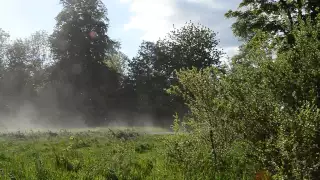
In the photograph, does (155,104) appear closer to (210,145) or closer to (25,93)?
(25,93)

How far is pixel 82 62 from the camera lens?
47.9m

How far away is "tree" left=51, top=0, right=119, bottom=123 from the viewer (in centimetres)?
4738

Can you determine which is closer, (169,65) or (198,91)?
(198,91)

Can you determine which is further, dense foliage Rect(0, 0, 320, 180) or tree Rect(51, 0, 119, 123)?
tree Rect(51, 0, 119, 123)

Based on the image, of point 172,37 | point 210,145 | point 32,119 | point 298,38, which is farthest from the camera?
point 172,37

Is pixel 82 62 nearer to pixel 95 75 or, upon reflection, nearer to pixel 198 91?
pixel 95 75

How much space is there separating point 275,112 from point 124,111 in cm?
4562

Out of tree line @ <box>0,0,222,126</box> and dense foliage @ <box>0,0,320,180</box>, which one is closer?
dense foliage @ <box>0,0,320,180</box>

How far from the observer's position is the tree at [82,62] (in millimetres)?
47375

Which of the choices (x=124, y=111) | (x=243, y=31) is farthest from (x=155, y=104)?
(x=243, y=31)

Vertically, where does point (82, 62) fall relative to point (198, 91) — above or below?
above

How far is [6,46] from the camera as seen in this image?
65.4 metres

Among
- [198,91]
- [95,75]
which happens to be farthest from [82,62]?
[198,91]

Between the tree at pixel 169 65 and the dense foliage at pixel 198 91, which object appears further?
the tree at pixel 169 65
